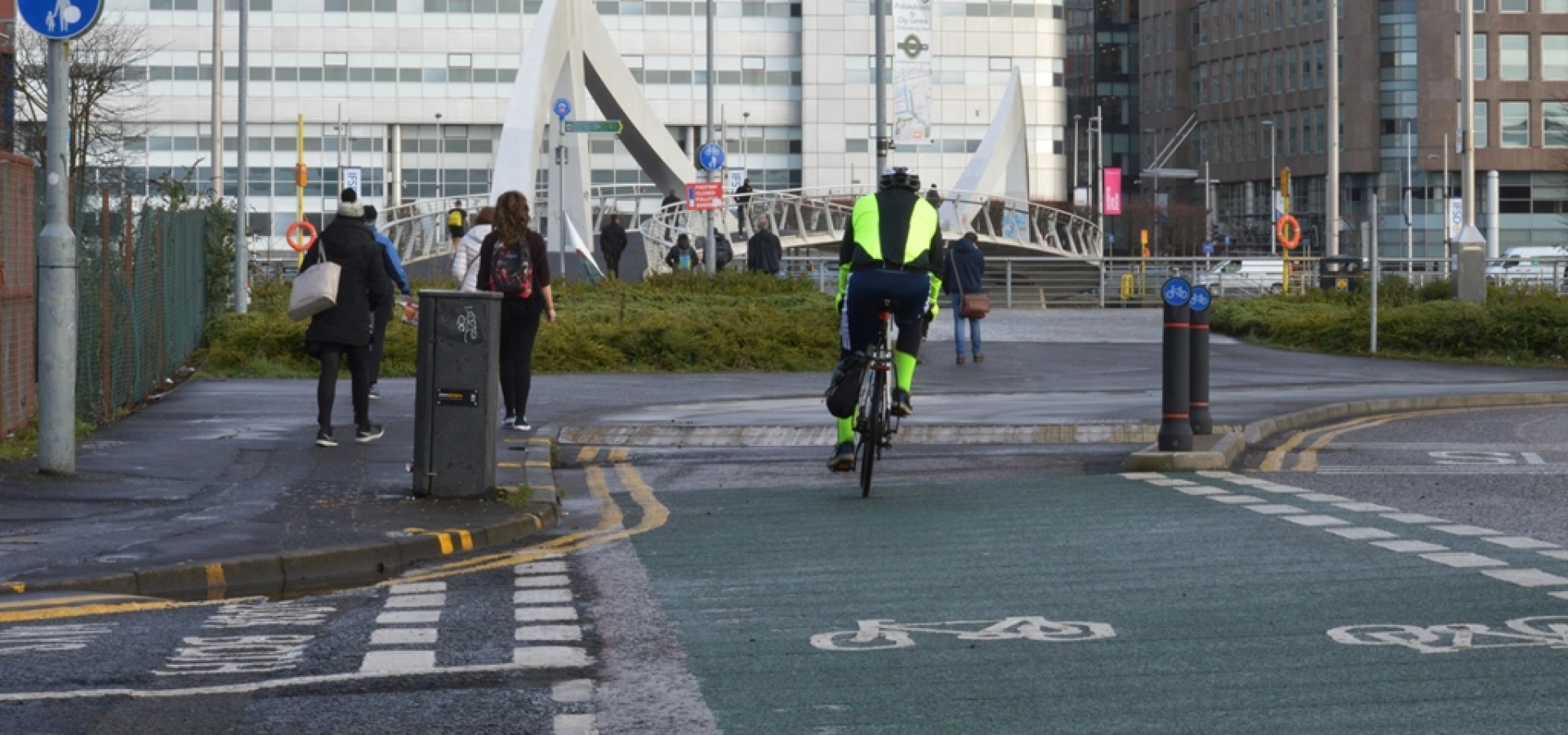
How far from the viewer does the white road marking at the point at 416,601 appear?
344 inches

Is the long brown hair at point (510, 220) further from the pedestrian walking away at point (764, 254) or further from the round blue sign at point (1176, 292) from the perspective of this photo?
the pedestrian walking away at point (764, 254)

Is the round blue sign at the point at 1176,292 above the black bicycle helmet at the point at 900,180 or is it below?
below

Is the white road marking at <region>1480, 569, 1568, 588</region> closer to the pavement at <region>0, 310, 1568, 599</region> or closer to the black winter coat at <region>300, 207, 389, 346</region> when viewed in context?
the pavement at <region>0, 310, 1568, 599</region>

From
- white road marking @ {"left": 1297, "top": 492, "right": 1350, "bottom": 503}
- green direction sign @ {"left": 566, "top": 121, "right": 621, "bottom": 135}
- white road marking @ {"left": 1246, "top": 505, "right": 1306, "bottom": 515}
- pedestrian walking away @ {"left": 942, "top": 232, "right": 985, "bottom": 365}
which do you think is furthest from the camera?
green direction sign @ {"left": 566, "top": 121, "right": 621, "bottom": 135}

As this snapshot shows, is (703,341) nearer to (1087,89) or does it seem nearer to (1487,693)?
(1487,693)

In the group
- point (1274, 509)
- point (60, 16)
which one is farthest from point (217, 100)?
point (1274, 509)

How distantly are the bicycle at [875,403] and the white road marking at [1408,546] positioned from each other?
327 cm

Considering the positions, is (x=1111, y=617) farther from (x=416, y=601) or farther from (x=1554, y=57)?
(x=1554, y=57)

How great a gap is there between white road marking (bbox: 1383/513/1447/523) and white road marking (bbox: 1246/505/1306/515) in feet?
1.43

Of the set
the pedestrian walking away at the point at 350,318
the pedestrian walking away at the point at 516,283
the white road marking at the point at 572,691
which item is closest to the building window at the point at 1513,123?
the pedestrian walking away at the point at 516,283

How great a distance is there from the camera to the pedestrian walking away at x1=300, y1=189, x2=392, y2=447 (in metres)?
16.4

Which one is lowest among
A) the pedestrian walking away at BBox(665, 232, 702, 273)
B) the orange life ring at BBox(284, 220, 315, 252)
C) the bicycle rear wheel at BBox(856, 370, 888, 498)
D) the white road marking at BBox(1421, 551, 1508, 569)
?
the white road marking at BBox(1421, 551, 1508, 569)

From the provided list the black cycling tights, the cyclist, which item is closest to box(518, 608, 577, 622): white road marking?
the cyclist

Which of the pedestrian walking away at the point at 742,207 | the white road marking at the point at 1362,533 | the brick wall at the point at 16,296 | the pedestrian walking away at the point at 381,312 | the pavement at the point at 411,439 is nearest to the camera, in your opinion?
the pavement at the point at 411,439
